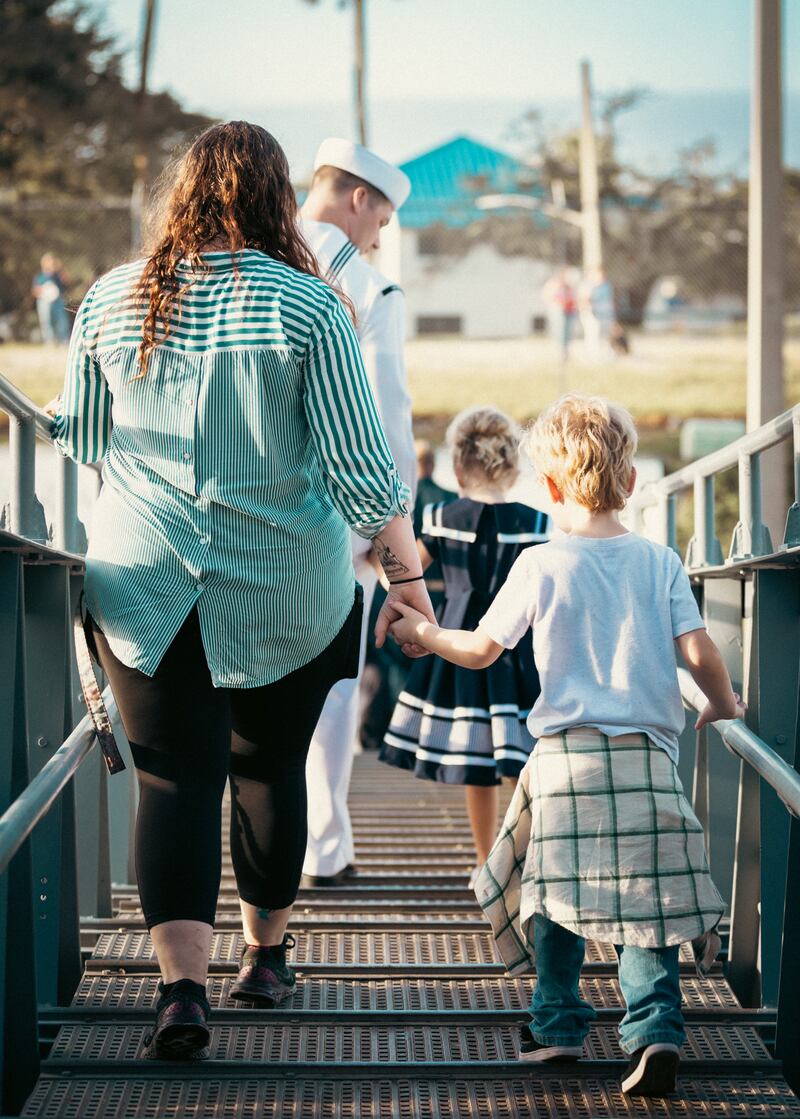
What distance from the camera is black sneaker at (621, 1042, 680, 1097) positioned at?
8.63 ft

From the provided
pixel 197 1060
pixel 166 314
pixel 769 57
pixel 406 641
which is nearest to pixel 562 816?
pixel 406 641

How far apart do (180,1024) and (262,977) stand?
43cm

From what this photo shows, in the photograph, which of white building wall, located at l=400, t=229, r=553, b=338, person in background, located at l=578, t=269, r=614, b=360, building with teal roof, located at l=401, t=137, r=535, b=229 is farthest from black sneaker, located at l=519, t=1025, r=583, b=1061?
white building wall, located at l=400, t=229, r=553, b=338

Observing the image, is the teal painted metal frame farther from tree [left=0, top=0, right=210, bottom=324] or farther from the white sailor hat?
tree [left=0, top=0, right=210, bottom=324]

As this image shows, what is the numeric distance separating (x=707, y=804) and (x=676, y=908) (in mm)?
1321

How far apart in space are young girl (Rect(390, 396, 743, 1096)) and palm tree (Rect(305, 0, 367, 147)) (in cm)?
2105

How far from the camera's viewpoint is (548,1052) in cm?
281

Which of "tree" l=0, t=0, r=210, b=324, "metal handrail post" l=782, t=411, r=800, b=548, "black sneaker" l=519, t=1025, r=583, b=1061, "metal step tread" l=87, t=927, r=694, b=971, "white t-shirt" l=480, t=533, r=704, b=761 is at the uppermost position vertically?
"tree" l=0, t=0, r=210, b=324

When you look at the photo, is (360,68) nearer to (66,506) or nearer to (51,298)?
(51,298)

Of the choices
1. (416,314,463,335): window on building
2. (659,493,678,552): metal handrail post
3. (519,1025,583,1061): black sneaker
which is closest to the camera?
(519,1025,583,1061): black sneaker

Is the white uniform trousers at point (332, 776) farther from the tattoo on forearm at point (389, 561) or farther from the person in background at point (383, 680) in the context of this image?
the person in background at point (383, 680)

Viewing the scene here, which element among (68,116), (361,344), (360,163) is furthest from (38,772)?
(68,116)

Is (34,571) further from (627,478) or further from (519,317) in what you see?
(519,317)

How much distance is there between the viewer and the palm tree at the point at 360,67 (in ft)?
76.5
